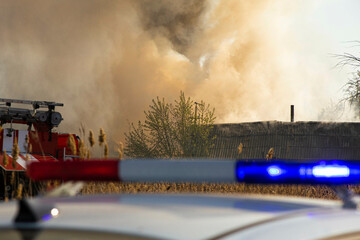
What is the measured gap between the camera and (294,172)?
178 cm

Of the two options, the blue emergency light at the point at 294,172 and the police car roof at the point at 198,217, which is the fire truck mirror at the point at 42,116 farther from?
the blue emergency light at the point at 294,172

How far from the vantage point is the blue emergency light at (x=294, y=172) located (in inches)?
69.2

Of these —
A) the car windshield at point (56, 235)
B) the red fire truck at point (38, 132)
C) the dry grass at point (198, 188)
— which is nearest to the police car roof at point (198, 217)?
the car windshield at point (56, 235)

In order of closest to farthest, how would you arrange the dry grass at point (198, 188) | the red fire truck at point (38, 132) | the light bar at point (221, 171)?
the light bar at point (221, 171) < the dry grass at point (198, 188) < the red fire truck at point (38, 132)

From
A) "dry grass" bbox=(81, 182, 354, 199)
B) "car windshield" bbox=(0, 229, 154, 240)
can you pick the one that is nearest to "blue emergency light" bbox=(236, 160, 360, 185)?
"car windshield" bbox=(0, 229, 154, 240)

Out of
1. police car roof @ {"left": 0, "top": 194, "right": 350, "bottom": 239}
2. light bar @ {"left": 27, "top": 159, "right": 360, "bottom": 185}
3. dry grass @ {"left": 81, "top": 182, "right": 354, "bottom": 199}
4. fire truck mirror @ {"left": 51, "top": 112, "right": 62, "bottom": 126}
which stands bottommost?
dry grass @ {"left": 81, "top": 182, "right": 354, "bottom": 199}

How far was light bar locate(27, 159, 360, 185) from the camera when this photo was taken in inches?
69.2

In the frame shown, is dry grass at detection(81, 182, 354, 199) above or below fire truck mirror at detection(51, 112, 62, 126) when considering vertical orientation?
below

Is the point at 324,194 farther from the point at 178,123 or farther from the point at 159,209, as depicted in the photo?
the point at 178,123

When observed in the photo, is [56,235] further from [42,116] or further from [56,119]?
[42,116]

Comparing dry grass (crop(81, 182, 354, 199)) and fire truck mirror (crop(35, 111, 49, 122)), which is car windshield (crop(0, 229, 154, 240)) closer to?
dry grass (crop(81, 182, 354, 199))

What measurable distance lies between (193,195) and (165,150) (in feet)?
63.3

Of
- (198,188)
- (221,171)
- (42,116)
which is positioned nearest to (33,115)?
(42,116)

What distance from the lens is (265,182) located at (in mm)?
1767
